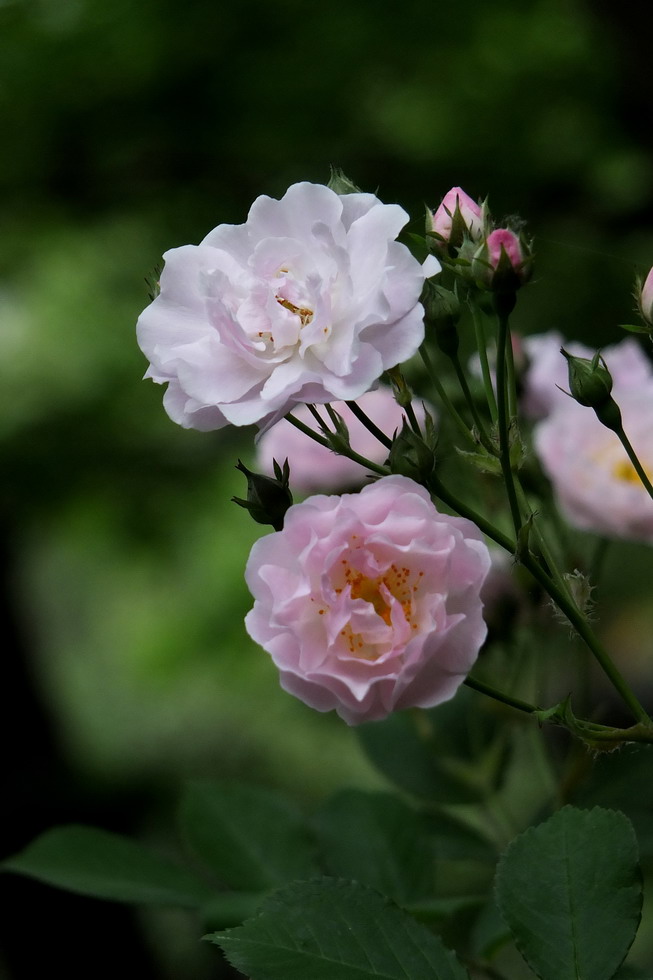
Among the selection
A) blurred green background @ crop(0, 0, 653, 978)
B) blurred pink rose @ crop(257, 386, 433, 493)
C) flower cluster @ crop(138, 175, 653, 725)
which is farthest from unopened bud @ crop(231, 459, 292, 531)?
blurred green background @ crop(0, 0, 653, 978)

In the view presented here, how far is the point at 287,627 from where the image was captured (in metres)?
0.30

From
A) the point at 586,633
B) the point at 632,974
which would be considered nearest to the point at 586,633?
the point at 586,633

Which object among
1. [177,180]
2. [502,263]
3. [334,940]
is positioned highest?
[502,263]

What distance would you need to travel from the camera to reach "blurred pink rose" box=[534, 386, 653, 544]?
0.49 m

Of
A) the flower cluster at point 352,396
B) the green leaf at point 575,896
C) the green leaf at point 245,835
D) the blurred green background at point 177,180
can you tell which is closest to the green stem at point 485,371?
the flower cluster at point 352,396

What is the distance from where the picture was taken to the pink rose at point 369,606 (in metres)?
0.29

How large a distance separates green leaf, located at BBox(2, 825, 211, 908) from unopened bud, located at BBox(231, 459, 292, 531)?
0.19 meters

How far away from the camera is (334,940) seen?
0.29 metres

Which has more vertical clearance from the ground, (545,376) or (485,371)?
(485,371)

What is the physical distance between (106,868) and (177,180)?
4.49ft

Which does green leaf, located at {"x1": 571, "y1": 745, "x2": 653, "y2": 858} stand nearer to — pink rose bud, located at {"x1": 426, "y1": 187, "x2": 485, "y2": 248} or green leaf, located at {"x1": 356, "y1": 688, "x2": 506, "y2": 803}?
green leaf, located at {"x1": 356, "y1": 688, "x2": 506, "y2": 803}

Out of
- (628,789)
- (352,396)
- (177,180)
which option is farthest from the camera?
(177,180)

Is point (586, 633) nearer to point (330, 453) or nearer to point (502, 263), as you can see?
point (502, 263)

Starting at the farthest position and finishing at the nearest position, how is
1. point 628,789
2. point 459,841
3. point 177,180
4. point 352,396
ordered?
point 177,180 → point 459,841 → point 628,789 → point 352,396
